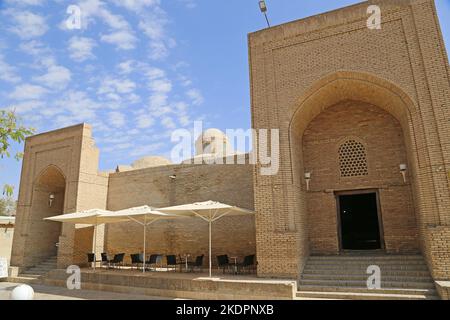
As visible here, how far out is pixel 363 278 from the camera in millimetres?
8320

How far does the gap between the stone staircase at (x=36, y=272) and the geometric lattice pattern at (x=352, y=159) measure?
11424 millimetres

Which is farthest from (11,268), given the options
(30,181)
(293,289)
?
(293,289)

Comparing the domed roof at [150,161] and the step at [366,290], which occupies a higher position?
the domed roof at [150,161]

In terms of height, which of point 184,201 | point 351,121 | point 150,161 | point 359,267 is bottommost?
point 359,267

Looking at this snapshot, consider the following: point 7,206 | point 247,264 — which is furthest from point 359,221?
point 7,206

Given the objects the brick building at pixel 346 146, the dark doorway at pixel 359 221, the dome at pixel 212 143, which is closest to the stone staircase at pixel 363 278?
the brick building at pixel 346 146

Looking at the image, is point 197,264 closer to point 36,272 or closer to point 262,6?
point 36,272

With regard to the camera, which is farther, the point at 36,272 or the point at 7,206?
the point at 7,206

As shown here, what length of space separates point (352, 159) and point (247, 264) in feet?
15.3

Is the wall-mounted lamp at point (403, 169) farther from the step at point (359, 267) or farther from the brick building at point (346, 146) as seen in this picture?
the step at point (359, 267)

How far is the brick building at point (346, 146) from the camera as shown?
26.9 feet

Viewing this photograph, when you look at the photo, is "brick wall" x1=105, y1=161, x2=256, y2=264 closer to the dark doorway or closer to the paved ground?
the dark doorway

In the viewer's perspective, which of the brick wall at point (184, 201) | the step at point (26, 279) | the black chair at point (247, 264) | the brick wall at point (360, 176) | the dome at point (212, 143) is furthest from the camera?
the dome at point (212, 143)

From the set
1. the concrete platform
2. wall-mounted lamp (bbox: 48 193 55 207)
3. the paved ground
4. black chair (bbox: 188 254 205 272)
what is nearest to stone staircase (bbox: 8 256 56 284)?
the paved ground
